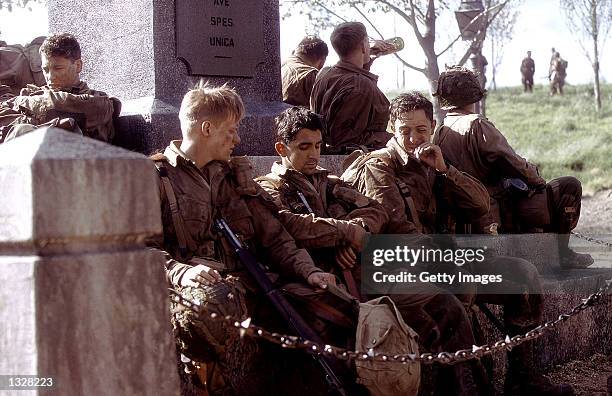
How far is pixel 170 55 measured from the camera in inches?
279

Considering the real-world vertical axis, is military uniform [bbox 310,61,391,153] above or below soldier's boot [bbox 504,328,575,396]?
above

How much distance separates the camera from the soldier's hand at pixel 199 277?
4531mm

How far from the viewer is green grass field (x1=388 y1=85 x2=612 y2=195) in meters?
29.2

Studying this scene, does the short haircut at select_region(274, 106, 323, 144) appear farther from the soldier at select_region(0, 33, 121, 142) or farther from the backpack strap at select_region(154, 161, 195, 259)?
the soldier at select_region(0, 33, 121, 142)

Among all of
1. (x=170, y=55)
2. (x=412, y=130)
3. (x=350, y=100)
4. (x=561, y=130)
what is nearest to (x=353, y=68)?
(x=350, y=100)

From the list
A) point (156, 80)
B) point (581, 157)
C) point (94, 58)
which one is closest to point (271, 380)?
point (156, 80)

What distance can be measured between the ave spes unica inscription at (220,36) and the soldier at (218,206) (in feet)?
6.30

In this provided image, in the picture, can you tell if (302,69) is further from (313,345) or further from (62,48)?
(313,345)

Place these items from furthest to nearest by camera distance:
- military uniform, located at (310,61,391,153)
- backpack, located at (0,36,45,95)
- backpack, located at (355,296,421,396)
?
military uniform, located at (310,61,391,153)
backpack, located at (0,36,45,95)
backpack, located at (355,296,421,396)

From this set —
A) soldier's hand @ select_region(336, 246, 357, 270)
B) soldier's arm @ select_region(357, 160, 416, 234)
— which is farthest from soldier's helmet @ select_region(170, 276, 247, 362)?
soldier's arm @ select_region(357, 160, 416, 234)

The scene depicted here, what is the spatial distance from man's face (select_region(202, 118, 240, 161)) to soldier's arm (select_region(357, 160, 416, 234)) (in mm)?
1133

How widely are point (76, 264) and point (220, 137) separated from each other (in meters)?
2.13

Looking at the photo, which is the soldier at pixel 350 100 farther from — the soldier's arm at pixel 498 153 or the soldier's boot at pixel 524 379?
the soldier's boot at pixel 524 379

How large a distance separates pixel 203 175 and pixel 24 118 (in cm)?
153
